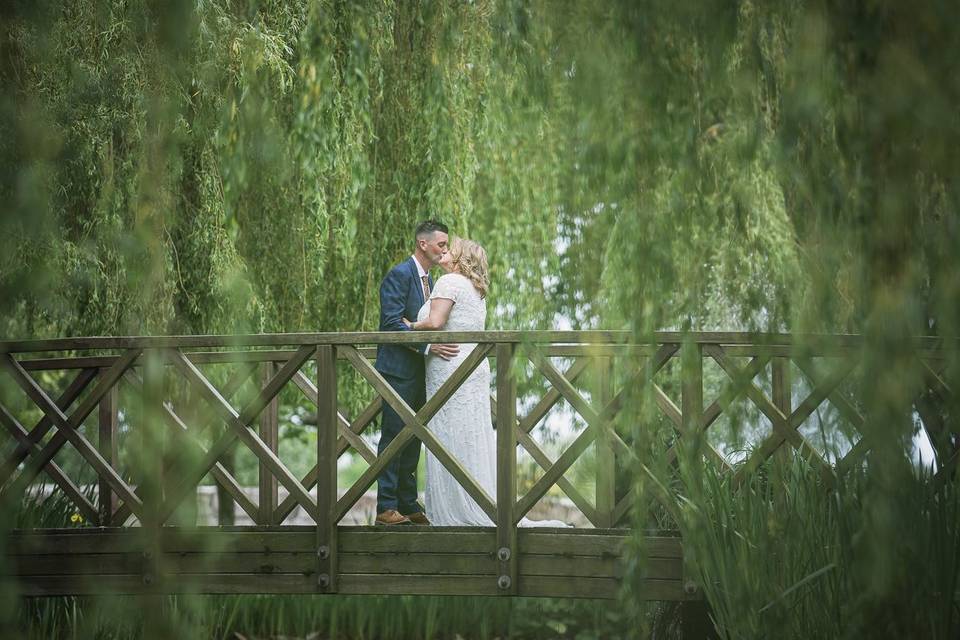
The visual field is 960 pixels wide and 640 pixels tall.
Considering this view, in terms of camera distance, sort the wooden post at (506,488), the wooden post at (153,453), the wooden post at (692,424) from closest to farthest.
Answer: the wooden post at (153,453) < the wooden post at (692,424) < the wooden post at (506,488)

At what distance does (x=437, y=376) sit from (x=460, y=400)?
0.73 feet

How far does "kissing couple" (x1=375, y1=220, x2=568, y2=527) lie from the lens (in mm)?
5922

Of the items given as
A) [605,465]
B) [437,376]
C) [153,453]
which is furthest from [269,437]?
[153,453]

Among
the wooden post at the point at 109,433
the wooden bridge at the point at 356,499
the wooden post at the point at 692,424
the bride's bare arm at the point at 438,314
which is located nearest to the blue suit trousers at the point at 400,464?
the bride's bare arm at the point at 438,314

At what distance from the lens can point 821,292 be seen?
2.50 m

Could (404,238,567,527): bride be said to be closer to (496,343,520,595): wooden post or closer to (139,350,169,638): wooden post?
(496,343,520,595): wooden post

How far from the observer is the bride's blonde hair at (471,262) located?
19.3 ft

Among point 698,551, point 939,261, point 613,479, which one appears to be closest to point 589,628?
point 613,479

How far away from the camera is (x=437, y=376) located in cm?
600

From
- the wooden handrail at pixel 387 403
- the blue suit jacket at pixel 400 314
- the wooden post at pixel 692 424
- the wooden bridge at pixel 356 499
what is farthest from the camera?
the blue suit jacket at pixel 400 314

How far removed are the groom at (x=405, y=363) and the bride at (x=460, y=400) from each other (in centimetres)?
6

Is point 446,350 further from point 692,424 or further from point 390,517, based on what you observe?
point 692,424

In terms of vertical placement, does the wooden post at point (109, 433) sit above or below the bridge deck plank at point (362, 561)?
above

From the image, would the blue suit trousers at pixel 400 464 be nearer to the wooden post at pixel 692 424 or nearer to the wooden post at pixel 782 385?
the wooden post at pixel 692 424
